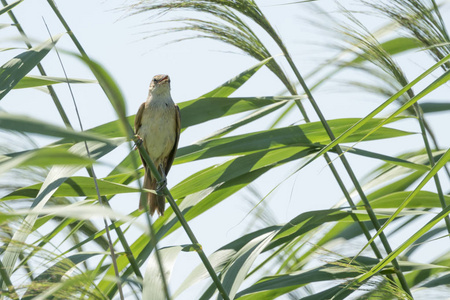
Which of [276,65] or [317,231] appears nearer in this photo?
[276,65]

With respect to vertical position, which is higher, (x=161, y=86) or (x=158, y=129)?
(x=161, y=86)

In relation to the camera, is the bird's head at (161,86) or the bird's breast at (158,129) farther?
the bird's head at (161,86)

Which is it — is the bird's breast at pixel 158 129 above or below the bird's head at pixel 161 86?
below

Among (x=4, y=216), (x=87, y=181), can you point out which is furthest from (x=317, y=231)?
(x=4, y=216)

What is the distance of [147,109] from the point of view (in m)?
3.46

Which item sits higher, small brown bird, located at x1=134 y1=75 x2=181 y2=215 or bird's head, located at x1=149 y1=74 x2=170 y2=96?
bird's head, located at x1=149 y1=74 x2=170 y2=96

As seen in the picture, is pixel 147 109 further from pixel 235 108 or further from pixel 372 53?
pixel 372 53

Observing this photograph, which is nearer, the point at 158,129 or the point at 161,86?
the point at 158,129

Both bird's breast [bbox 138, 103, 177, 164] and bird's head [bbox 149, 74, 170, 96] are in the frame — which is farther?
bird's head [bbox 149, 74, 170, 96]

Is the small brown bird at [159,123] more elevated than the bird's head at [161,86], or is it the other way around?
the bird's head at [161,86]

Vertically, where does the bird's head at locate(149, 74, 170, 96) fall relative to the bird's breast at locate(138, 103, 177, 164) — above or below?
above

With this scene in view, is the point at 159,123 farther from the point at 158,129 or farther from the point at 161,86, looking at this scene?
the point at 161,86

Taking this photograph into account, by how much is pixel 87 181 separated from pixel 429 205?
1.25 metres

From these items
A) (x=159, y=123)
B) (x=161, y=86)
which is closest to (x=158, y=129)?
(x=159, y=123)
